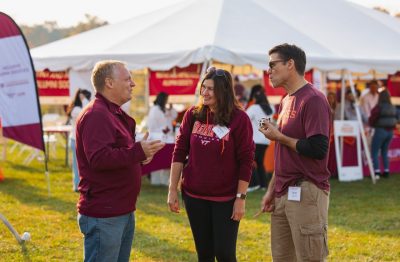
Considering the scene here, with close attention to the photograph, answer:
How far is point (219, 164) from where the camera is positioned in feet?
13.8

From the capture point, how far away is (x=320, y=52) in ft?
36.5

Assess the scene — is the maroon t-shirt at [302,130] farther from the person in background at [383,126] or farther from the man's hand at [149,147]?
the person in background at [383,126]

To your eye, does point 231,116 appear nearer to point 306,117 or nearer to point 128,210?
point 306,117

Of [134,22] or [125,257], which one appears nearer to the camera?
[125,257]

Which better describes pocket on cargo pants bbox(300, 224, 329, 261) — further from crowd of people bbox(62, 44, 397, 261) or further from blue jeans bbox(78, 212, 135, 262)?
blue jeans bbox(78, 212, 135, 262)

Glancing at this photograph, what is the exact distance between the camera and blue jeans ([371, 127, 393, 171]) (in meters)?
12.0

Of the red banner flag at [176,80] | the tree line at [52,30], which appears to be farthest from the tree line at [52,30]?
the red banner flag at [176,80]

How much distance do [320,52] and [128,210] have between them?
8.00 m

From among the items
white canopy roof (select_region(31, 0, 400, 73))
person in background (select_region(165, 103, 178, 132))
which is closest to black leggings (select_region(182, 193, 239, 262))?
white canopy roof (select_region(31, 0, 400, 73))

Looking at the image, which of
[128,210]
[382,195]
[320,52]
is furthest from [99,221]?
[320,52]

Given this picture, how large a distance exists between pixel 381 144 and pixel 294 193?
28.2 ft

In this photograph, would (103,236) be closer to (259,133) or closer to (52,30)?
(259,133)

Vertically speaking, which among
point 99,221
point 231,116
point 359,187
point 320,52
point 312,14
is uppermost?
point 312,14

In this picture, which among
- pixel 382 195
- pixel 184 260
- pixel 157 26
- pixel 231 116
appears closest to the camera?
pixel 231 116
